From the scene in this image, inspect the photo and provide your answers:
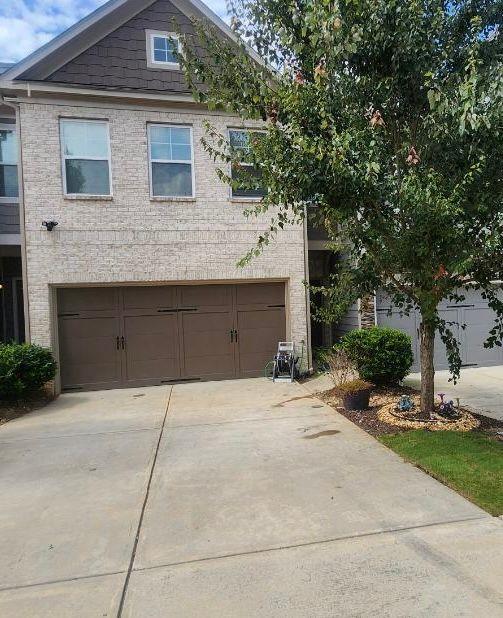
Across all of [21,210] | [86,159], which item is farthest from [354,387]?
[21,210]

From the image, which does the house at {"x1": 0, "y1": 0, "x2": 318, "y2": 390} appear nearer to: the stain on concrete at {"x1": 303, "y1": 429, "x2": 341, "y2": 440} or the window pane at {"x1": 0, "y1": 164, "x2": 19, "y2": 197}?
the window pane at {"x1": 0, "y1": 164, "x2": 19, "y2": 197}

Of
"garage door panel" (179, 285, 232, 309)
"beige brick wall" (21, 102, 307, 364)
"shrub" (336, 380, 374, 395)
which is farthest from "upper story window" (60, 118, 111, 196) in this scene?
"shrub" (336, 380, 374, 395)

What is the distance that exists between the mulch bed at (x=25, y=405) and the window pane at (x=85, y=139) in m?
4.80

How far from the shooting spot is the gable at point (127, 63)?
364 inches

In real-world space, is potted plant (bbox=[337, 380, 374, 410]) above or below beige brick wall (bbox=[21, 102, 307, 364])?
below

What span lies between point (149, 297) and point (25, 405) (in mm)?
3202

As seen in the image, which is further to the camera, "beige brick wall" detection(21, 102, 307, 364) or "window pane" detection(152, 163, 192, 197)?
"window pane" detection(152, 163, 192, 197)

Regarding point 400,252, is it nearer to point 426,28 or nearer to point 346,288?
point 346,288

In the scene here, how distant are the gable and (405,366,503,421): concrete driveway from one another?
26.5 ft

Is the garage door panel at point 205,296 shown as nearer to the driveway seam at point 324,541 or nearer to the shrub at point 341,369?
the shrub at point 341,369

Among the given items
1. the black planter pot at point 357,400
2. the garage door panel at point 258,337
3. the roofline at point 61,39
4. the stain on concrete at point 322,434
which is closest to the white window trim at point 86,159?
the roofline at point 61,39

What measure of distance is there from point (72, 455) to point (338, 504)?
11.0ft

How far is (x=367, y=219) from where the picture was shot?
5461 mm

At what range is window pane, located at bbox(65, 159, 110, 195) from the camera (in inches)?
367
